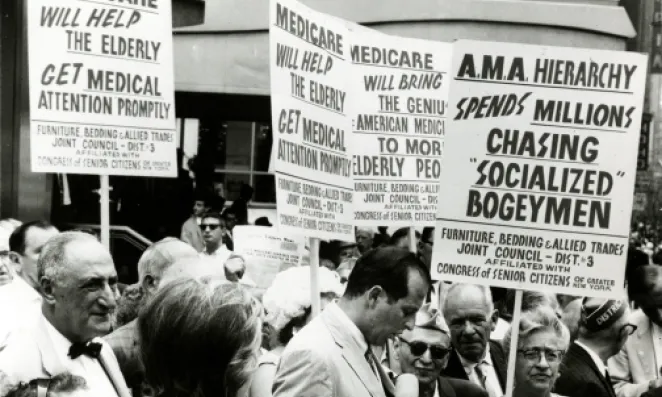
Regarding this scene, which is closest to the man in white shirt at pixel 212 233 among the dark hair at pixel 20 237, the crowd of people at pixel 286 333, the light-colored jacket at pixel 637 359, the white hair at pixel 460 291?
the crowd of people at pixel 286 333

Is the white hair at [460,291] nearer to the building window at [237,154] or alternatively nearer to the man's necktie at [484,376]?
the man's necktie at [484,376]

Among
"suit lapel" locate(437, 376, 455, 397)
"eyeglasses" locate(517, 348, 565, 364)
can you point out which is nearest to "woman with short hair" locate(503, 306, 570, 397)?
"eyeglasses" locate(517, 348, 565, 364)

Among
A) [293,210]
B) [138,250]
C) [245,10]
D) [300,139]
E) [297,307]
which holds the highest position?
[245,10]

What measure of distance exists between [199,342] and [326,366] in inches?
45.5

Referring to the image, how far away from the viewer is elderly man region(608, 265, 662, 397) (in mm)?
7277

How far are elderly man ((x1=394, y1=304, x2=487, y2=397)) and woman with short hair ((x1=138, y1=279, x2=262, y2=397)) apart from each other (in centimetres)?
207

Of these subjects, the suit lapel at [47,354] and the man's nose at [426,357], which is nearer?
the suit lapel at [47,354]

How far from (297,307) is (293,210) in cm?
62

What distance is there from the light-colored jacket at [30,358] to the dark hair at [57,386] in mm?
38

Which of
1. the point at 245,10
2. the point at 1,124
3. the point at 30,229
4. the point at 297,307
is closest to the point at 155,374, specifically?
the point at 297,307

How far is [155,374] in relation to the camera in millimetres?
3051

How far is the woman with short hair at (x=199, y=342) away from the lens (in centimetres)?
301

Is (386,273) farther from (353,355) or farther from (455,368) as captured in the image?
(455,368)

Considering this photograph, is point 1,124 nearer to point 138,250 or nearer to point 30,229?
point 138,250
